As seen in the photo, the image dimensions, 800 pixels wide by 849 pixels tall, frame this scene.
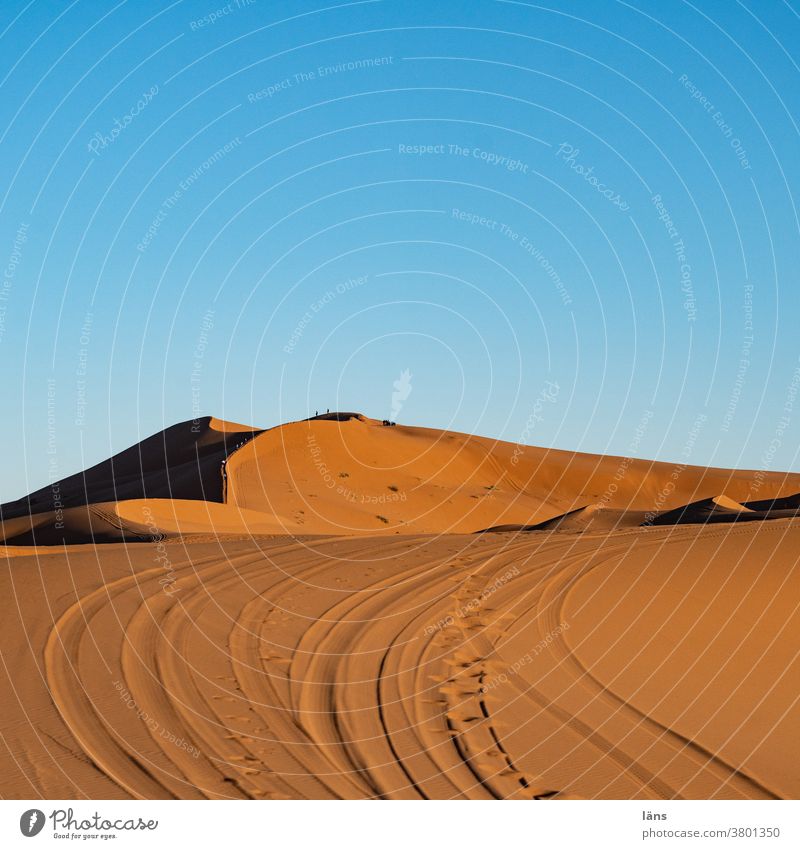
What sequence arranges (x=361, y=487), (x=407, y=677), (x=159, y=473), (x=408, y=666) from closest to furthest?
(x=407, y=677) < (x=408, y=666) < (x=361, y=487) < (x=159, y=473)

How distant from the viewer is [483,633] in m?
10.6

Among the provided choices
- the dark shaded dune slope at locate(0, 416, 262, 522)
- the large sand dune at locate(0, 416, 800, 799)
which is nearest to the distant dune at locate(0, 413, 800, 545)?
the dark shaded dune slope at locate(0, 416, 262, 522)

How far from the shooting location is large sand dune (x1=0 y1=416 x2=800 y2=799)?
265 inches

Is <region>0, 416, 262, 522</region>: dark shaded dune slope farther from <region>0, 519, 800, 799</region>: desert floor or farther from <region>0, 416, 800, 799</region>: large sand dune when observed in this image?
<region>0, 519, 800, 799</region>: desert floor

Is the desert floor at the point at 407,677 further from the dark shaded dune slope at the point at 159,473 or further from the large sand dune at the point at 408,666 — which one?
the dark shaded dune slope at the point at 159,473

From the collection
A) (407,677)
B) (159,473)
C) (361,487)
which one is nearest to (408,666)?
(407,677)

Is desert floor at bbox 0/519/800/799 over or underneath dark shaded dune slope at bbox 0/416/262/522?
underneath

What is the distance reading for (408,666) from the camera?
→ 30.6ft

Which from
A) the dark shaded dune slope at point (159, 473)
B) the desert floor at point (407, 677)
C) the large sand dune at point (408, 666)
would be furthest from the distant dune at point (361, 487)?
the desert floor at point (407, 677)

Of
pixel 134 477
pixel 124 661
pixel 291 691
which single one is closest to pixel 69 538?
pixel 124 661

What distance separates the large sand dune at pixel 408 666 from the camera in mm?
6730

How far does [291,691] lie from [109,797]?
252cm

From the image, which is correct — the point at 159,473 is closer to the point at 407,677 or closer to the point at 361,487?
the point at 361,487

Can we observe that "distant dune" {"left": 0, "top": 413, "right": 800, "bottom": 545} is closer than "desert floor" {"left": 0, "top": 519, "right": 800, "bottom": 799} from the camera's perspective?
No
